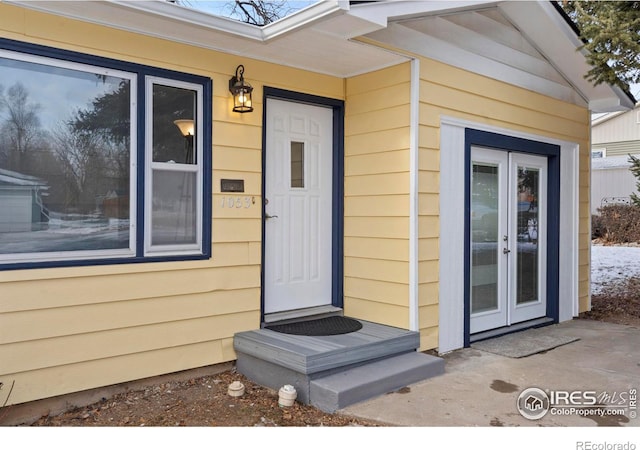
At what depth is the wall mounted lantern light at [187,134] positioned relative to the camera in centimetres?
385

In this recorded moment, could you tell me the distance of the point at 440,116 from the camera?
4.48 meters

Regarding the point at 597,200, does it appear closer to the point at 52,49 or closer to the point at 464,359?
the point at 464,359

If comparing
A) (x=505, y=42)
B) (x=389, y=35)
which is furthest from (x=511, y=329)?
(x=389, y=35)

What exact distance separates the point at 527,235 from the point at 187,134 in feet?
12.4

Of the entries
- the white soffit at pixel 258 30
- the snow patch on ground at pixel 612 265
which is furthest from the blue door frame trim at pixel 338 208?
the snow patch on ground at pixel 612 265

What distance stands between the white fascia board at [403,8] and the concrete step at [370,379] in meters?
2.43

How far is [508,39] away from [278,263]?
10.5ft

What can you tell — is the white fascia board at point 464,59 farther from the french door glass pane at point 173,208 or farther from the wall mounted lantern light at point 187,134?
the french door glass pane at point 173,208

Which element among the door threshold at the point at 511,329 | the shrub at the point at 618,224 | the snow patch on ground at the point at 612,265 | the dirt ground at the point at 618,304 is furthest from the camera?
the shrub at the point at 618,224

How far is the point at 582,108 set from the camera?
624cm

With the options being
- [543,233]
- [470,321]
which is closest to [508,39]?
[543,233]

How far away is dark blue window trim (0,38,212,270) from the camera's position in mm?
3209

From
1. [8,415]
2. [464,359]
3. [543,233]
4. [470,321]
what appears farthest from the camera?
[543,233]

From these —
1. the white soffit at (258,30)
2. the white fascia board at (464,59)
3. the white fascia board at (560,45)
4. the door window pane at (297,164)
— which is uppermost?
the white fascia board at (560,45)
